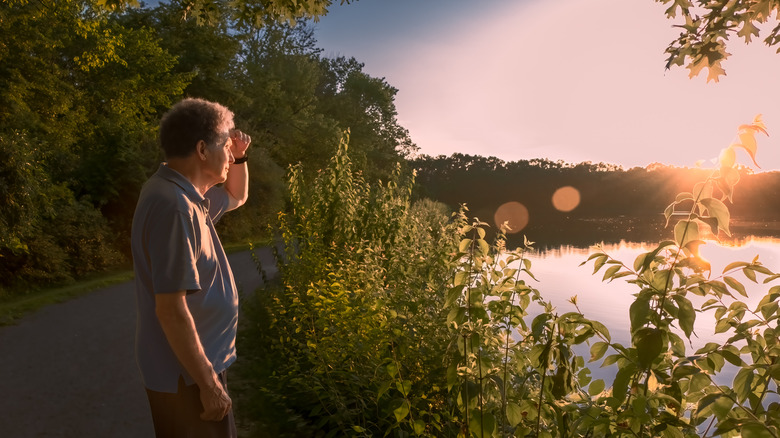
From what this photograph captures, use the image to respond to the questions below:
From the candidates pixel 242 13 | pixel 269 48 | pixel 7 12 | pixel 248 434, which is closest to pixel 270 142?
pixel 269 48

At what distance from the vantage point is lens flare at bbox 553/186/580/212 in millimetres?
105375

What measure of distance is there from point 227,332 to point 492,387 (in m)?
1.34

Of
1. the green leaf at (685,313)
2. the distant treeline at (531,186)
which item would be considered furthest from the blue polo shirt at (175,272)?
the distant treeline at (531,186)

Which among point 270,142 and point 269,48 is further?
point 269,48

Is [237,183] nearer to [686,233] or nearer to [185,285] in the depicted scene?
[185,285]

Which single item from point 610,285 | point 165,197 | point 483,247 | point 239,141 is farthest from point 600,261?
point 610,285

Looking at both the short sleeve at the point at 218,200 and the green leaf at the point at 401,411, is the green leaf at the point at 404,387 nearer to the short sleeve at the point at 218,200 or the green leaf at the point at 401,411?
the green leaf at the point at 401,411

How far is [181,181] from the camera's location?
2549 millimetres

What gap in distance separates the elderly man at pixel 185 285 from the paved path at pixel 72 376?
3637 millimetres

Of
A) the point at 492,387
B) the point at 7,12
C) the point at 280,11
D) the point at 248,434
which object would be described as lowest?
the point at 248,434

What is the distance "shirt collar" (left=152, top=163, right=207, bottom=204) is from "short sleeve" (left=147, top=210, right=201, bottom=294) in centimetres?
16

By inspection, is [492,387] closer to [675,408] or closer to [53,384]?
[675,408]

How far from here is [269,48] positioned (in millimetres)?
45188

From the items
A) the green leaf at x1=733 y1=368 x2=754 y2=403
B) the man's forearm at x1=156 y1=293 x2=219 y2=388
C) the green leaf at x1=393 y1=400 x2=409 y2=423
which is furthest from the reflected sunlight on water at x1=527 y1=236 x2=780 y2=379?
the man's forearm at x1=156 y1=293 x2=219 y2=388
